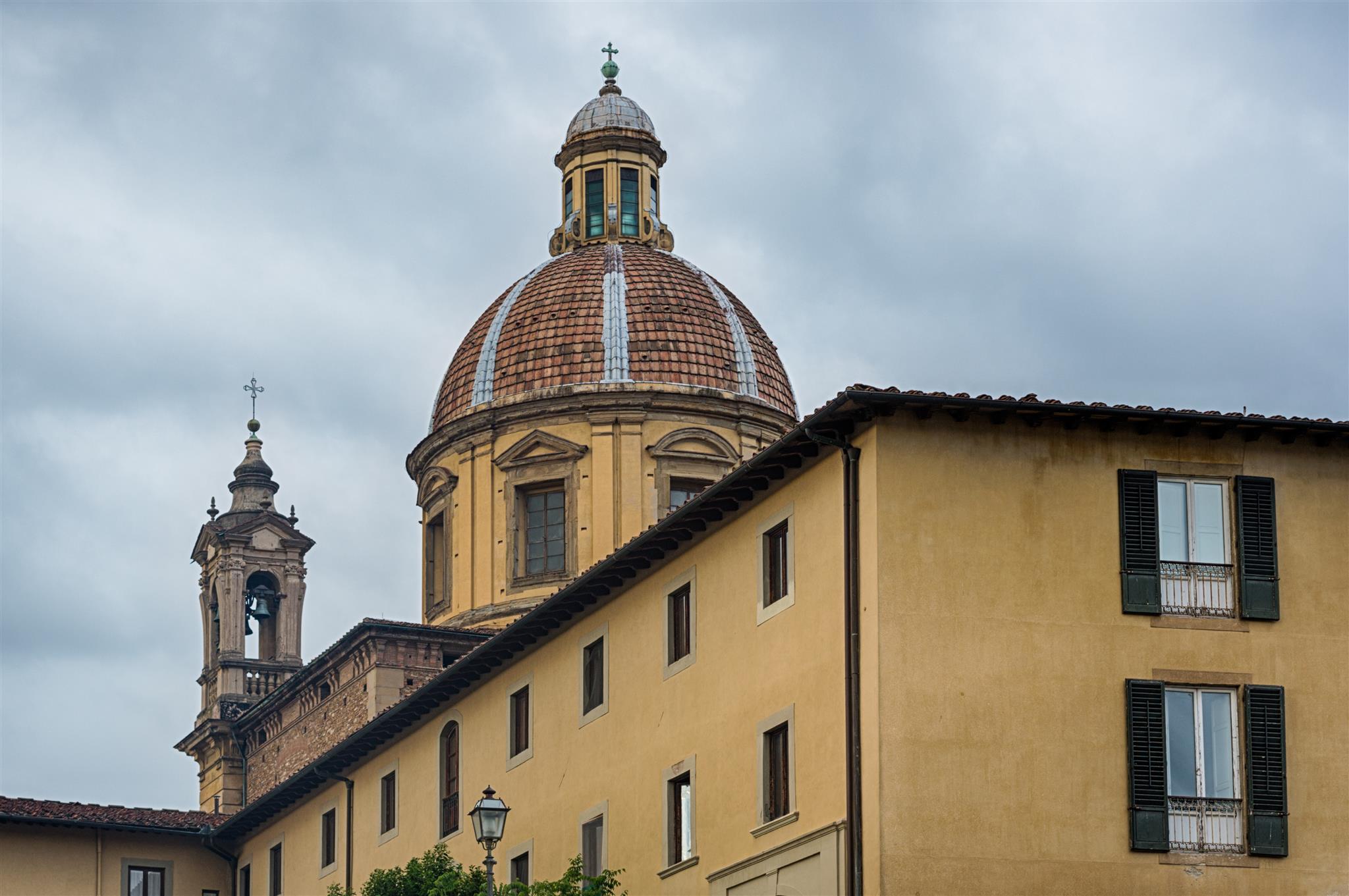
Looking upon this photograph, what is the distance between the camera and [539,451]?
54.6 metres

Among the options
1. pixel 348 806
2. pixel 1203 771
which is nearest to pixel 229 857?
pixel 348 806

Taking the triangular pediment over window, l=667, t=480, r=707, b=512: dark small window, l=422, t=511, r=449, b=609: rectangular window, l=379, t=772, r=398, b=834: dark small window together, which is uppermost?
the triangular pediment over window

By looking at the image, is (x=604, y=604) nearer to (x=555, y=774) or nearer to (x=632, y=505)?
(x=555, y=774)

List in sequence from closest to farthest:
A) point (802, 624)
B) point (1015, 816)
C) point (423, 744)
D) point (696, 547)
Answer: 1. point (1015, 816)
2. point (802, 624)
3. point (696, 547)
4. point (423, 744)

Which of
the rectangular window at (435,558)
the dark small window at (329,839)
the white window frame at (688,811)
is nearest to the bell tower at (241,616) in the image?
the rectangular window at (435,558)

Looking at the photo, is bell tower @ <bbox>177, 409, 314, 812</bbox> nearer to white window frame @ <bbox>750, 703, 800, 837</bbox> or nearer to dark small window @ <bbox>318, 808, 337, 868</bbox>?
dark small window @ <bbox>318, 808, 337, 868</bbox>

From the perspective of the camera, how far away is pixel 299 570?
65.2 metres

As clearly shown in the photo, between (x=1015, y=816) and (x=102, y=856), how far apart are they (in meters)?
27.6

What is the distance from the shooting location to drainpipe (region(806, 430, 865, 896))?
2862 cm

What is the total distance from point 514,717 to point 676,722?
20.7ft

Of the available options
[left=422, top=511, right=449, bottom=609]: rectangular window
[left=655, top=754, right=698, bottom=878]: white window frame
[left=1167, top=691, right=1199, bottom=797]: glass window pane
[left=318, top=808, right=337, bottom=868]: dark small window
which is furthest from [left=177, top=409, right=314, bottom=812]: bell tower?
[left=1167, top=691, right=1199, bottom=797]: glass window pane

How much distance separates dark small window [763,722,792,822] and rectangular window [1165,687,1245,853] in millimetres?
4512

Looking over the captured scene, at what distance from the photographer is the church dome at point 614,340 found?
55094mm

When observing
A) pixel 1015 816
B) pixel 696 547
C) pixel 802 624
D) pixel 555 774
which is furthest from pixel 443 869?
pixel 1015 816
